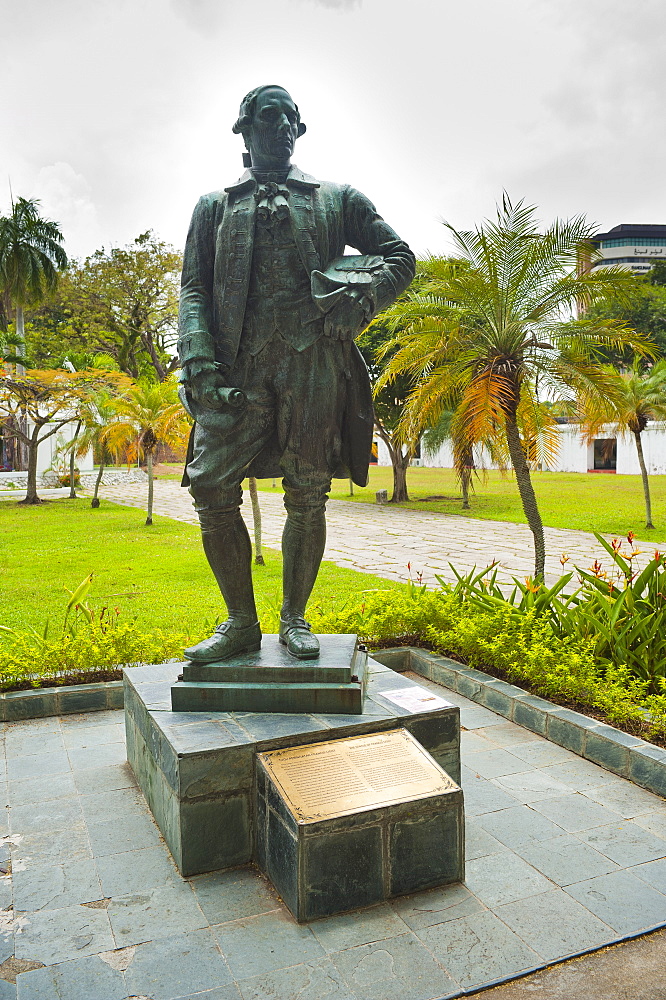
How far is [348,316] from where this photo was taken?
300 centimetres

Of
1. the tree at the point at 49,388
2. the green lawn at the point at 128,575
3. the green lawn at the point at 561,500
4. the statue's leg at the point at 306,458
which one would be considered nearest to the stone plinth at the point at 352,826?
the statue's leg at the point at 306,458

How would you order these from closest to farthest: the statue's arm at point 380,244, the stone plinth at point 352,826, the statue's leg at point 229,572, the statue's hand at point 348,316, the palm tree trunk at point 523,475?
the stone plinth at point 352,826 → the statue's hand at point 348,316 → the statue's arm at point 380,244 → the statue's leg at point 229,572 → the palm tree trunk at point 523,475

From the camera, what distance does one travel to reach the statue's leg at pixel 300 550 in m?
3.35

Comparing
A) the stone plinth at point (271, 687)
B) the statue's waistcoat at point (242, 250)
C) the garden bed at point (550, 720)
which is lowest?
the garden bed at point (550, 720)

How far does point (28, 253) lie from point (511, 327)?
2405 centimetres

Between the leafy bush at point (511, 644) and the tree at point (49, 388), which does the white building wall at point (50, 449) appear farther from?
the leafy bush at point (511, 644)

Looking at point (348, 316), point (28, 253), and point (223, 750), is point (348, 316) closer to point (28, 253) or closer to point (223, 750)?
point (223, 750)

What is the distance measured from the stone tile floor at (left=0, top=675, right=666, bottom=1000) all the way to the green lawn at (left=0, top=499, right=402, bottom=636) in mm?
2354

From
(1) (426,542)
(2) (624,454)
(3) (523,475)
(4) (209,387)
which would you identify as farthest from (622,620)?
(2) (624,454)

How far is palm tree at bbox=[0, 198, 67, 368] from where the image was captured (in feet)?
89.7

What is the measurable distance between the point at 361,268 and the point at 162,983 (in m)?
2.53

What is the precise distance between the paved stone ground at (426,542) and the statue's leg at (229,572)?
17.0ft

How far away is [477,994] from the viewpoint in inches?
80.9

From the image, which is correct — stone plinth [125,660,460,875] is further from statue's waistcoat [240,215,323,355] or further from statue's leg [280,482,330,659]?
statue's waistcoat [240,215,323,355]
